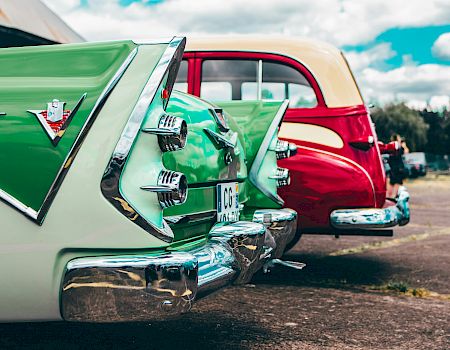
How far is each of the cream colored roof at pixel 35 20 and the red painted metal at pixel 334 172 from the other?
3272 millimetres

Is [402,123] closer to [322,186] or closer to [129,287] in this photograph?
[322,186]

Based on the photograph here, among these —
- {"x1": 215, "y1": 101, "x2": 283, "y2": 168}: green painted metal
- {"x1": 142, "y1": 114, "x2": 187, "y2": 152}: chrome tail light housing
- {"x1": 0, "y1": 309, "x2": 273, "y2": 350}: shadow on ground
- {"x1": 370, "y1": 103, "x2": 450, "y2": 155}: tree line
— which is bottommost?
{"x1": 0, "y1": 309, "x2": 273, "y2": 350}: shadow on ground

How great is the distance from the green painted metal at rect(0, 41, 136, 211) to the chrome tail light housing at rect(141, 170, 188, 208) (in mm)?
330

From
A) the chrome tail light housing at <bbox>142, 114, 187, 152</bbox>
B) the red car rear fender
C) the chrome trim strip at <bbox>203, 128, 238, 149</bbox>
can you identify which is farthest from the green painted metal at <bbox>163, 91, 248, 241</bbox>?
the red car rear fender

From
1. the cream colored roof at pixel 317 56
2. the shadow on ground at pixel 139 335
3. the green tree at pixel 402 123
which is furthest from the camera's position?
the green tree at pixel 402 123

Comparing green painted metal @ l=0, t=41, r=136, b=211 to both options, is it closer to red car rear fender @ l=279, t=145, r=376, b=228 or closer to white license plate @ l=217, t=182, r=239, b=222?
white license plate @ l=217, t=182, r=239, b=222

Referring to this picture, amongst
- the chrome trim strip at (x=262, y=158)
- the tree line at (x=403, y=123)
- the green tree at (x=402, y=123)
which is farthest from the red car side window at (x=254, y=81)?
the green tree at (x=402, y=123)

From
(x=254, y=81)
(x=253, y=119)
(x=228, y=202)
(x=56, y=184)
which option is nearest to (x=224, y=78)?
(x=254, y=81)

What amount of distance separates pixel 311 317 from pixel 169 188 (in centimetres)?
211

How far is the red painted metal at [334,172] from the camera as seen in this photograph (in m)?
5.11

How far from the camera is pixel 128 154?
7.13 ft

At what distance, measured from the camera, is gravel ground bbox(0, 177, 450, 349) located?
3.35m

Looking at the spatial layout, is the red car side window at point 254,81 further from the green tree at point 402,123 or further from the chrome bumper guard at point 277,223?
the green tree at point 402,123

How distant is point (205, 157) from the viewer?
2.85 meters
